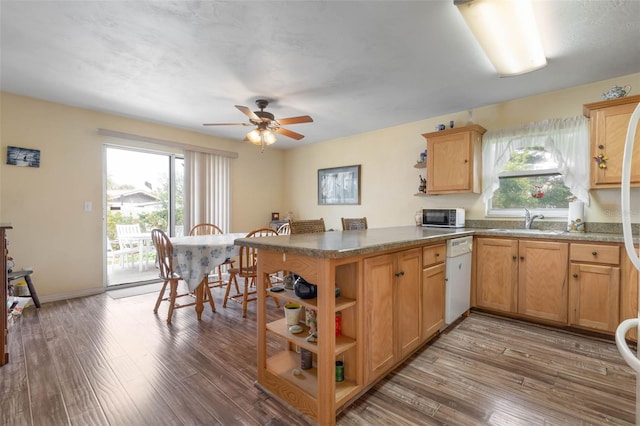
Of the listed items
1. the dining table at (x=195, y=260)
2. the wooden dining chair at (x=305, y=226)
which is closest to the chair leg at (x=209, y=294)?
the dining table at (x=195, y=260)

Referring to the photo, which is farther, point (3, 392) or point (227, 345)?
point (227, 345)

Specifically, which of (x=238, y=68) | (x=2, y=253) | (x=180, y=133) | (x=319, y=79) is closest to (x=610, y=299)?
(x=319, y=79)

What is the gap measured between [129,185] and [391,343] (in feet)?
13.6

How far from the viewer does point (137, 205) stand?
424 cm

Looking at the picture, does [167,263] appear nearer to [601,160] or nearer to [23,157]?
[23,157]

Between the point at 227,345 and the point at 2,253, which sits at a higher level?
the point at 2,253

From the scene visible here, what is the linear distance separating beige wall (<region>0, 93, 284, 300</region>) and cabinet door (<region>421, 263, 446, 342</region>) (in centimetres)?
400

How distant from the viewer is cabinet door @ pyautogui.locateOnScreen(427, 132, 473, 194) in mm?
3279

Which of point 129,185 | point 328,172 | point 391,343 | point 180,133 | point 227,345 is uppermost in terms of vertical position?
point 180,133

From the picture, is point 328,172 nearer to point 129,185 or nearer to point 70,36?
point 129,185

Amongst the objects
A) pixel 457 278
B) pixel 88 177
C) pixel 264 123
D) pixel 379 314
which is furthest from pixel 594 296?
pixel 88 177

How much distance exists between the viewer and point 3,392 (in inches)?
67.0

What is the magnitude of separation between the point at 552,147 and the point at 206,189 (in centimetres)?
461

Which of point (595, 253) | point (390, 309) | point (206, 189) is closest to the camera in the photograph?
point (390, 309)
